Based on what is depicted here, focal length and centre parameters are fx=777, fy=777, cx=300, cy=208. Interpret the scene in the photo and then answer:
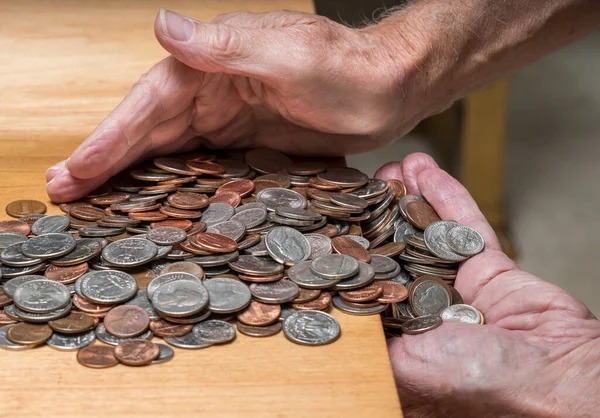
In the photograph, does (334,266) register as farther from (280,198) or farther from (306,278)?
(280,198)

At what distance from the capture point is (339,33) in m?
1.66

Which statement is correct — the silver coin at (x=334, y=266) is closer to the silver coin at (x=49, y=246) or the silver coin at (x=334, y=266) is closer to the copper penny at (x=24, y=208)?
the silver coin at (x=49, y=246)

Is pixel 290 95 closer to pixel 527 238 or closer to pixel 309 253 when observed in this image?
pixel 309 253

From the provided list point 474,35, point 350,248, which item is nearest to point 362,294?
point 350,248

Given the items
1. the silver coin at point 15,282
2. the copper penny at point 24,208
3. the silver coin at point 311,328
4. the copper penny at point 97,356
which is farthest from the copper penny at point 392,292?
the copper penny at point 24,208

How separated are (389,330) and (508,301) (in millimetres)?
238

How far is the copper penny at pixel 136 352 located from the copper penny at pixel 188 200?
0.39 meters

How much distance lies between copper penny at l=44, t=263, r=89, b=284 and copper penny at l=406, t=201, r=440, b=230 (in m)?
0.62

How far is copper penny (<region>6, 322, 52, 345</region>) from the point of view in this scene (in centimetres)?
111

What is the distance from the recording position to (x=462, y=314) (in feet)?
4.40

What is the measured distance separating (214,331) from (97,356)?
0.17 m

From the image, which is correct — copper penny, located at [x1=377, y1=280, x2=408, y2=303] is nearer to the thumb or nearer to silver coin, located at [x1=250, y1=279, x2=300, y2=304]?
silver coin, located at [x1=250, y1=279, x2=300, y2=304]

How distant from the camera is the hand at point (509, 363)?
1.24 metres

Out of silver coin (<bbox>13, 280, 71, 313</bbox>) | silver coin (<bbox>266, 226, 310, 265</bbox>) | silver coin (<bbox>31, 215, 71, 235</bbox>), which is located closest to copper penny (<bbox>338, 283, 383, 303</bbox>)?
silver coin (<bbox>266, 226, 310, 265</bbox>)
